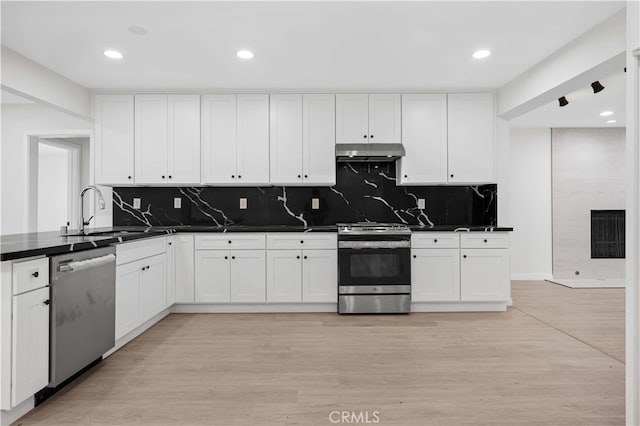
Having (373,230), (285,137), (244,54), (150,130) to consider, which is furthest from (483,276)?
(150,130)

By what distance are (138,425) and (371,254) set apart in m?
2.53

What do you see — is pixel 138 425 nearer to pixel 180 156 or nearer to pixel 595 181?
pixel 180 156

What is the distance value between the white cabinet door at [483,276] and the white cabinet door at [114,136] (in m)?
3.94

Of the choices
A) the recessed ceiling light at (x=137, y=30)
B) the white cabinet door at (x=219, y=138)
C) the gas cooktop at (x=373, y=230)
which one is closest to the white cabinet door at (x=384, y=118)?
the gas cooktop at (x=373, y=230)

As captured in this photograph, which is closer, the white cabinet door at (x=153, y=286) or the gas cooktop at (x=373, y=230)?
the white cabinet door at (x=153, y=286)

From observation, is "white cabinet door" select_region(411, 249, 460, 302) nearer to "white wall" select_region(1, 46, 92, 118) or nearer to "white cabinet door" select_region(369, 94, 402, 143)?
"white cabinet door" select_region(369, 94, 402, 143)

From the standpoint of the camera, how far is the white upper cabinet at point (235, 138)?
4.06 meters

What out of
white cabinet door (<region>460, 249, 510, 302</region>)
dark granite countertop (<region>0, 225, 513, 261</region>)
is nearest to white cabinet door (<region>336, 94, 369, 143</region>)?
dark granite countertop (<region>0, 225, 513, 261</region>)

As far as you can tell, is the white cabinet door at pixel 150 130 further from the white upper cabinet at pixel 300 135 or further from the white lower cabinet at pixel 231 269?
the white upper cabinet at pixel 300 135

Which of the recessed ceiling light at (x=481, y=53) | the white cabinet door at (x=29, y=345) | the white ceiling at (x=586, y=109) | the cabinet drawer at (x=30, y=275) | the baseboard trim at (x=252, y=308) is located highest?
the recessed ceiling light at (x=481, y=53)

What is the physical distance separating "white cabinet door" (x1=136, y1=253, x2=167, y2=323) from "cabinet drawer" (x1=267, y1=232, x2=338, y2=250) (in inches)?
43.1

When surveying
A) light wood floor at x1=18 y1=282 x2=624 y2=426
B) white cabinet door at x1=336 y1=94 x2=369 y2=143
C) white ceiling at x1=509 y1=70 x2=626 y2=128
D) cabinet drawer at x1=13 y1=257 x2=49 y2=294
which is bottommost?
light wood floor at x1=18 y1=282 x2=624 y2=426

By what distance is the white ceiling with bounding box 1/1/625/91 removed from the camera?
242cm

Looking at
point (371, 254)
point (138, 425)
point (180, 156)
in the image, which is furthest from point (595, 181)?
point (138, 425)
